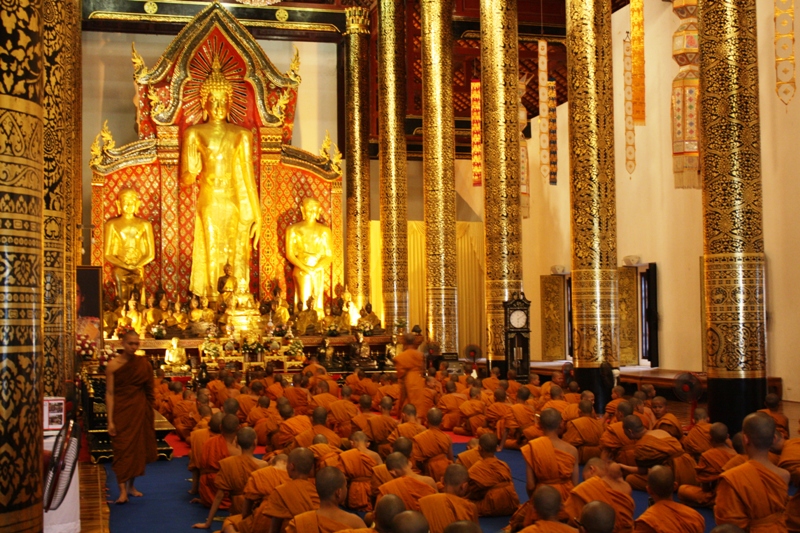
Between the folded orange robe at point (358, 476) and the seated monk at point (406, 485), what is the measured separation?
115 centimetres

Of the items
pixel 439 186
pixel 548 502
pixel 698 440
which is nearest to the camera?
pixel 548 502

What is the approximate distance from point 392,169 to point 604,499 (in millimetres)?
15938

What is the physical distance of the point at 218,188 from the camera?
897 inches

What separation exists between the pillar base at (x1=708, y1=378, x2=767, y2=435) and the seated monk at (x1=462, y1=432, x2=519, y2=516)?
2.51 meters

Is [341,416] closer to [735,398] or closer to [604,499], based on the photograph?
[735,398]

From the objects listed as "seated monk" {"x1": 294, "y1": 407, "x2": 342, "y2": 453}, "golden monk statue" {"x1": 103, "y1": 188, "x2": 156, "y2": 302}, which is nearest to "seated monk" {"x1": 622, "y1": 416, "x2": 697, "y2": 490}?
"seated monk" {"x1": 294, "y1": 407, "x2": 342, "y2": 453}

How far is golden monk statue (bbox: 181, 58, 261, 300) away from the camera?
74.3 ft

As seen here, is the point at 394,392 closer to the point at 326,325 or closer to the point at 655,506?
the point at 326,325

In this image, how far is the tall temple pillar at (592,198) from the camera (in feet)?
42.3

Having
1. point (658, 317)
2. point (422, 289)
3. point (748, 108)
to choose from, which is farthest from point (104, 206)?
point (748, 108)

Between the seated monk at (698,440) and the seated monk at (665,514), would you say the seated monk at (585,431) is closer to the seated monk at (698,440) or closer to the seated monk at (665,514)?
the seated monk at (698,440)

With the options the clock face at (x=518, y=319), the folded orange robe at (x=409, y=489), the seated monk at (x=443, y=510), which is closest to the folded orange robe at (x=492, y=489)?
the folded orange robe at (x=409, y=489)

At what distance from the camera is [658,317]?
18.6 m

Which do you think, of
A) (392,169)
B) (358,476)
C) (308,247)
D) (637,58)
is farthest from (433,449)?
(308,247)
